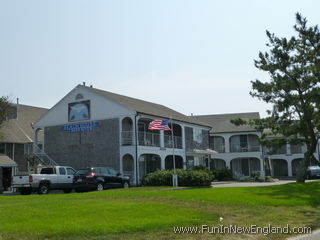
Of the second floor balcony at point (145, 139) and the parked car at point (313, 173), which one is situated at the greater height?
the second floor balcony at point (145, 139)

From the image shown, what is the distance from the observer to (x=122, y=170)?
32.9 m

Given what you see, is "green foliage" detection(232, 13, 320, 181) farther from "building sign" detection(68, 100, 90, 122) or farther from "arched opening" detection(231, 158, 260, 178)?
"arched opening" detection(231, 158, 260, 178)

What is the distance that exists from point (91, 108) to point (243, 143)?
23.7m

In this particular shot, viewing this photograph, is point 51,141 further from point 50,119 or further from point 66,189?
point 66,189

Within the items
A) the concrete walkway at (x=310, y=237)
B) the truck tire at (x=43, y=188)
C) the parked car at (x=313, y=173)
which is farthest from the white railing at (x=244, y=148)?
the concrete walkway at (x=310, y=237)

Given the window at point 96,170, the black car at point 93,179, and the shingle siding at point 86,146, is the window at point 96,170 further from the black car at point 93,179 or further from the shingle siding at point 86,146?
the shingle siding at point 86,146

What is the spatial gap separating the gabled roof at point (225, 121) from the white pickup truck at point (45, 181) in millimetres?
28130

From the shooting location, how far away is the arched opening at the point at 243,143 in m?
51.3

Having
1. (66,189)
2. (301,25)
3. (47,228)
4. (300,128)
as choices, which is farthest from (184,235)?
(301,25)

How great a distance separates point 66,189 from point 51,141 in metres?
11.0

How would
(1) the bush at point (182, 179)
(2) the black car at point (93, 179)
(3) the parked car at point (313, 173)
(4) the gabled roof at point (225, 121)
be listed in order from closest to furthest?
(2) the black car at point (93, 179)
(1) the bush at point (182, 179)
(3) the parked car at point (313, 173)
(4) the gabled roof at point (225, 121)

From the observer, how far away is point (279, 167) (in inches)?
2226

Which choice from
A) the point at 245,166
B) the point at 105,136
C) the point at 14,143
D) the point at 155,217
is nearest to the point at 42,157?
the point at 14,143

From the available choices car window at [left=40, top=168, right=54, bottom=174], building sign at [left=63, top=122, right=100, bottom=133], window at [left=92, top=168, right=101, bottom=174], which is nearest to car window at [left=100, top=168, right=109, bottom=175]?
window at [left=92, top=168, right=101, bottom=174]
